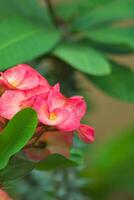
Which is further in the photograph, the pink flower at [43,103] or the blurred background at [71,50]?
the blurred background at [71,50]

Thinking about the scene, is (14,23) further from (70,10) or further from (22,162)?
(22,162)

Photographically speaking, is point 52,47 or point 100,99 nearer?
point 52,47

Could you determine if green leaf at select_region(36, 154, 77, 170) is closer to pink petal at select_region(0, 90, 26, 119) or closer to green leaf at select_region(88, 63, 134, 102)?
pink petal at select_region(0, 90, 26, 119)

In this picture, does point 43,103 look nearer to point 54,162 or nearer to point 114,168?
→ point 54,162

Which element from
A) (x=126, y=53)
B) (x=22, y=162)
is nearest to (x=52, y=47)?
(x=126, y=53)

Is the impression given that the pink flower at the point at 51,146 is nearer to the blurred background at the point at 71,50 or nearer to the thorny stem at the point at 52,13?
the blurred background at the point at 71,50

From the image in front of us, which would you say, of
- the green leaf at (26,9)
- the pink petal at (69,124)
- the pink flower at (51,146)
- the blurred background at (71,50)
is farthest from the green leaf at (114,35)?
the pink petal at (69,124)

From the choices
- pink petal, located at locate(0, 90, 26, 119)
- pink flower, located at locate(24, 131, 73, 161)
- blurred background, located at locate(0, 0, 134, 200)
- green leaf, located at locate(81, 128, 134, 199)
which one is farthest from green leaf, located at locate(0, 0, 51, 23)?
green leaf, located at locate(81, 128, 134, 199)
